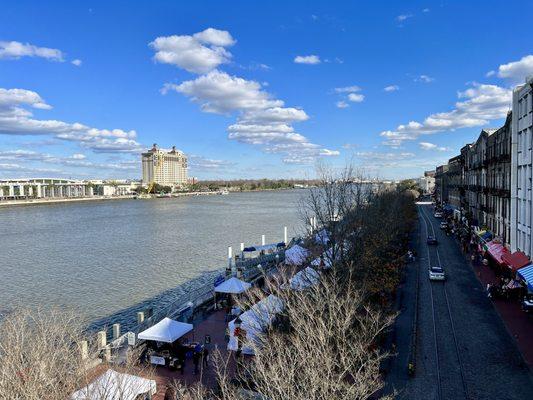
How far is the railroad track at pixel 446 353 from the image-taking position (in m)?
16.5

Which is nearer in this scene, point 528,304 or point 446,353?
point 446,353

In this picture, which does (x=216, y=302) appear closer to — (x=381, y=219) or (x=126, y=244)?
(x=381, y=219)

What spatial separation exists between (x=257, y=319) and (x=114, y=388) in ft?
22.1

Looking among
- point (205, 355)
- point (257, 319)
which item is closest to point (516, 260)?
point (257, 319)

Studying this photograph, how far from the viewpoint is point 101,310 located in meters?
32.7

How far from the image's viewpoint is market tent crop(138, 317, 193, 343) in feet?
65.1

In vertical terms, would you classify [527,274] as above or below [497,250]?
above

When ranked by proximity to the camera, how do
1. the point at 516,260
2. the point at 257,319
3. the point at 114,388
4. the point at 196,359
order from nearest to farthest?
the point at 114,388 → the point at 257,319 → the point at 196,359 → the point at 516,260

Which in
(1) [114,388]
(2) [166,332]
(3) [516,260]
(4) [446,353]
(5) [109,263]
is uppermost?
(3) [516,260]

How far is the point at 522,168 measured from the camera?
29000 mm

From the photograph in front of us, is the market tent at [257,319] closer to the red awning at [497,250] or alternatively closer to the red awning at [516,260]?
the red awning at [516,260]

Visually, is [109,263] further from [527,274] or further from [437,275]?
[527,274]

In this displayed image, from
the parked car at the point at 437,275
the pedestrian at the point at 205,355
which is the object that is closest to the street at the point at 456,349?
the parked car at the point at 437,275

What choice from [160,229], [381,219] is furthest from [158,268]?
[160,229]
